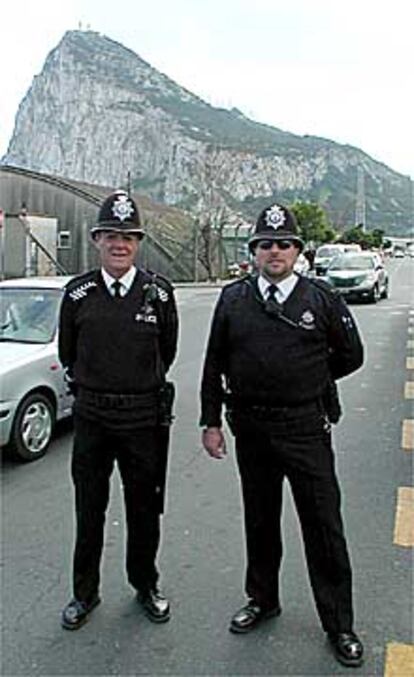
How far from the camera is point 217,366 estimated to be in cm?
387

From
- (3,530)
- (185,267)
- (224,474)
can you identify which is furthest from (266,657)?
(185,267)

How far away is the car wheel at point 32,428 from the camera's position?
6.52 meters

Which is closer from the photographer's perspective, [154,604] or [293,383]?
[293,383]

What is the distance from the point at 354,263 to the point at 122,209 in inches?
865

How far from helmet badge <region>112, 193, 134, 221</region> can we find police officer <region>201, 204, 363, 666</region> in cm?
60

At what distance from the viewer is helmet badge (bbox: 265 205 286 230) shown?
12.1 ft

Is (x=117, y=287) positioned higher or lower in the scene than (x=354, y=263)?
higher

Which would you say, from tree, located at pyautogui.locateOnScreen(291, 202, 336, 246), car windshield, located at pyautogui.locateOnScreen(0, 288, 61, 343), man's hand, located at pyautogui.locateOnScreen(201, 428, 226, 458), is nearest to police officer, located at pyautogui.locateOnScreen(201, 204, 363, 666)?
man's hand, located at pyautogui.locateOnScreen(201, 428, 226, 458)

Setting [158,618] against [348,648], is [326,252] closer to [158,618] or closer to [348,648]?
[158,618]

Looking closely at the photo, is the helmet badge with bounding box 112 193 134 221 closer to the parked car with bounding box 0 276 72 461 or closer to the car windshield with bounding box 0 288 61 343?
the parked car with bounding box 0 276 72 461

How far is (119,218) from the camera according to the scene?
3.92 m

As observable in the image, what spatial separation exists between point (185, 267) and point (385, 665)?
107 ft

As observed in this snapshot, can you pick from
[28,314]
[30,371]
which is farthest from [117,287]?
[28,314]

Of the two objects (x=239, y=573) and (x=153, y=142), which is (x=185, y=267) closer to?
(x=239, y=573)
